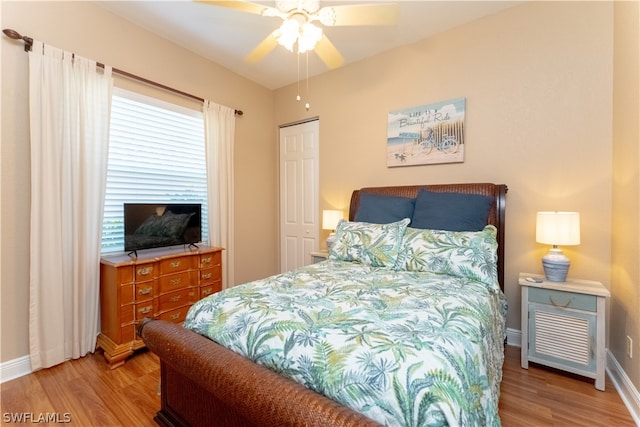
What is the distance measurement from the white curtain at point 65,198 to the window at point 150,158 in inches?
7.8

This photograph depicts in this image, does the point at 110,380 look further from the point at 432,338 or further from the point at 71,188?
the point at 432,338

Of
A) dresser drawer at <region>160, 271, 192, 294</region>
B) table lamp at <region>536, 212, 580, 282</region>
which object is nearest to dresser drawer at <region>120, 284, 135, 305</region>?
dresser drawer at <region>160, 271, 192, 294</region>

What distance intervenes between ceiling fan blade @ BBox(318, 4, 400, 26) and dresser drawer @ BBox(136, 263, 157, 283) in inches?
91.9

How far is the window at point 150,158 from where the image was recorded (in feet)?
8.43

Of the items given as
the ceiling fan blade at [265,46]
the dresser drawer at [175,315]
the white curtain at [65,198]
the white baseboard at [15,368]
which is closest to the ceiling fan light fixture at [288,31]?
the ceiling fan blade at [265,46]

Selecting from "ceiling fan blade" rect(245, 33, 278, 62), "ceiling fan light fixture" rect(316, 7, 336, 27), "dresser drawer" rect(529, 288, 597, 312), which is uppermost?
"ceiling fan light fixture" rect(316, 7, 336, 27)

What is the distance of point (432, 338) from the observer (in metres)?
1.03

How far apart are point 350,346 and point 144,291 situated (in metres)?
2.09

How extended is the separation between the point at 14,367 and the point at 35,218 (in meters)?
1.06

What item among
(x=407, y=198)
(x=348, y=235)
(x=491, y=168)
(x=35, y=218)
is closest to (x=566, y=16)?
(x=491, y=168)

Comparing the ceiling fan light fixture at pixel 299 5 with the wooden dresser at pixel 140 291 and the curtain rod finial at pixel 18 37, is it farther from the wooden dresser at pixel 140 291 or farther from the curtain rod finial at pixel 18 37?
the wooden dresser at pixel 140 291

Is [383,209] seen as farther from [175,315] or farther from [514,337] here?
[175,315]

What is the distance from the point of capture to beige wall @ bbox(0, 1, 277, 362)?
1996 mm

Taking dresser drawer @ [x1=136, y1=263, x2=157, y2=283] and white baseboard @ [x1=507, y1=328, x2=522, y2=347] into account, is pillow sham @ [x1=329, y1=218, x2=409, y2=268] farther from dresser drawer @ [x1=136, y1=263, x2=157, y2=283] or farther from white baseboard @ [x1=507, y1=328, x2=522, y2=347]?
dresser drawer @ [x1=136, y1=263, x2=157, y2=283]
